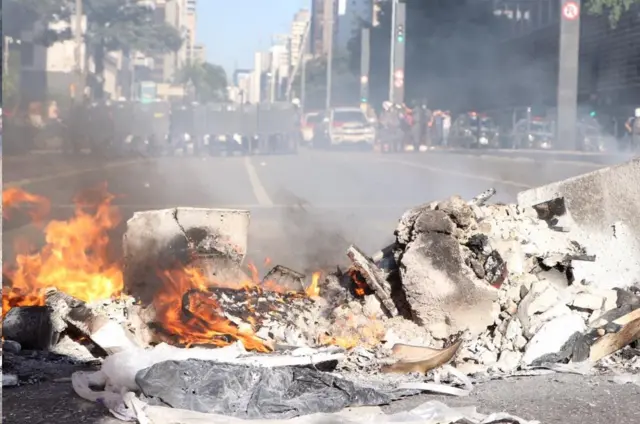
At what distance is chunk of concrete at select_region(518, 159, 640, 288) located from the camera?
220 inches

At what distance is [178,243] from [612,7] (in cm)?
3465

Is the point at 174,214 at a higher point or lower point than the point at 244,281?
higher

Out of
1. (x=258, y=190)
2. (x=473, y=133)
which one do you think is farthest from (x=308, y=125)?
(x=258, y=190)

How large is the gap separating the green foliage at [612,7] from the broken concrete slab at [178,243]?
110 ft

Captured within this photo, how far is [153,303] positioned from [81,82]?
22.8 m

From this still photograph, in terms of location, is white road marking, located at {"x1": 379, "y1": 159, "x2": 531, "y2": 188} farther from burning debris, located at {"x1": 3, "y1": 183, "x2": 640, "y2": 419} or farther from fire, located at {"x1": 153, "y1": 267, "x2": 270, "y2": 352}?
fire, located at {"x1": 153, "y1": 267, "x2": 270, "y2": 352}

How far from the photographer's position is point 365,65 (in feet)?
209

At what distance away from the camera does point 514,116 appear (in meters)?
41.9

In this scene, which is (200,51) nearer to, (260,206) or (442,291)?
(260,206)

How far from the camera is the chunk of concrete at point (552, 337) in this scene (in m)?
4.76

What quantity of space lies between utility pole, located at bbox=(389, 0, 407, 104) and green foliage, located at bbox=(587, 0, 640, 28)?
10.2m

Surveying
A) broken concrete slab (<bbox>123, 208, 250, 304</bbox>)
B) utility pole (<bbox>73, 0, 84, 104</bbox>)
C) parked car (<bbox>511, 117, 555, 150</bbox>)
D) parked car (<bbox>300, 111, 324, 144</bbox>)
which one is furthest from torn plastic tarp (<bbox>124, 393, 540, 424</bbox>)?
parked car (<bbox>300, 111, 324, 144</bbox>)

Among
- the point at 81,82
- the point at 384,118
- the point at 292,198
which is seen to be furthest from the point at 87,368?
the point at 384,118

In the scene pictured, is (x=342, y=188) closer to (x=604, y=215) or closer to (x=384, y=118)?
(x=604, y=215)
